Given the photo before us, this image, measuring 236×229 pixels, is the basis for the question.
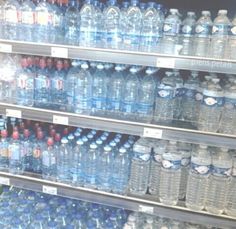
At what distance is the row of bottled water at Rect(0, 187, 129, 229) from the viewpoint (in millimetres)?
2242

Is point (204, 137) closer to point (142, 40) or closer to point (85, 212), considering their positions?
point (142, 40)

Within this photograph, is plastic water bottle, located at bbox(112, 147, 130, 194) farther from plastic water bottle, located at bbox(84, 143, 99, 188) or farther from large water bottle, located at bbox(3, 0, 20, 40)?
large water bottle, located at bbox(3, 0, 20, 40)

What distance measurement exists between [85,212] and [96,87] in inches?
36.2

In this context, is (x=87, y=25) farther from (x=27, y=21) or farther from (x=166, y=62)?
(x=166, y=62)

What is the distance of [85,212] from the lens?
2.34m

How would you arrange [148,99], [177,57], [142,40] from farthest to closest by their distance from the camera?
→ 1. [148,99]
2. [142,40]
3. [177,57]

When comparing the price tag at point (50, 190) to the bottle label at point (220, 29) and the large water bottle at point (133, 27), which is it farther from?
the bottle label at point (220, 29)

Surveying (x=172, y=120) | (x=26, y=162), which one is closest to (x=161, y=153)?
(x=172, y=120)

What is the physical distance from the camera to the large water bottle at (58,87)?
2127 millimetres

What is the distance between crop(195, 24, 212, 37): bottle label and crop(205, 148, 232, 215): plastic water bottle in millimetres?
670

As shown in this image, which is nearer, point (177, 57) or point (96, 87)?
point (177, 57)

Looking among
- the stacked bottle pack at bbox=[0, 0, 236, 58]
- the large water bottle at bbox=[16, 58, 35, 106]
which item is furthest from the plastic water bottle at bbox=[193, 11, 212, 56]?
the large water bottle at bbox=[16, 58, 35, 106]

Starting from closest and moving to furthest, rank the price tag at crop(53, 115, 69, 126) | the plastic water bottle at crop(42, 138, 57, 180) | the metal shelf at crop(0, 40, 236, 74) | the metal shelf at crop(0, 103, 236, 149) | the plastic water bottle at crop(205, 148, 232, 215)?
1. the metal shelf at crop(0, 40, 236, 74)
2. the metal shelf at crop(0, 103, 236, 149)
3. the plastic water bottle at crop(205, 148, 232, 215)
4. the price tag at crop(53, 115, 69, 126)
5. the plastic water bottle at crop(42, 138, 57, 180)

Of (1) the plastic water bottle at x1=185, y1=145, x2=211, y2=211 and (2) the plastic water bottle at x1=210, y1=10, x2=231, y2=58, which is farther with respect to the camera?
(1) the plastic water bottle at x1=185, y1=145, x2=211, y2=211
